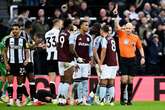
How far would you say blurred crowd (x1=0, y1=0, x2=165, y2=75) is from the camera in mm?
25172

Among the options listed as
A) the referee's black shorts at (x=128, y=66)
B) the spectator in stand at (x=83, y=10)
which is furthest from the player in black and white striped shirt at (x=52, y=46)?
the spectator in stand at (x=83, y=10)

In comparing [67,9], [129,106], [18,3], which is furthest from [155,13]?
[129,106]

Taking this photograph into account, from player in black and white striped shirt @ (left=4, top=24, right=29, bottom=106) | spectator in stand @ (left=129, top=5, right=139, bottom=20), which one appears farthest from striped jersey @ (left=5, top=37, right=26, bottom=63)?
spectator in stand @ (left=129, top=5, right=139, bottom=20)

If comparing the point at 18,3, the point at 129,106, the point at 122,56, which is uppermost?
the point at 18,3

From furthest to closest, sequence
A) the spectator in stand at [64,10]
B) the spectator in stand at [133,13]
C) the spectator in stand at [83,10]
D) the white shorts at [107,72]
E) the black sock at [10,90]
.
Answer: the spectator in stand at [133,13], the spectator in stand at [83,10], the spectator in stand at [64,10], the black sock at [10,90], the white shorts at [107,72]

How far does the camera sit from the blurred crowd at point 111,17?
2517 centimetres

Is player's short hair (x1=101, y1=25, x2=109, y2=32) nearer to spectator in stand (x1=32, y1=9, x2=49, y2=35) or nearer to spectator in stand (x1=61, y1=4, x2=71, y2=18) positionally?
spectator in stand (x1=32, y1=9, x2=49, y2=35)

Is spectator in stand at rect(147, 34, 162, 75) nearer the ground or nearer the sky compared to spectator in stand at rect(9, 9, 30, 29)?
nearer the ground

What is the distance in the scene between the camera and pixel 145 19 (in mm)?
25438

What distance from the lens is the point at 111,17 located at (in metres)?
25.6

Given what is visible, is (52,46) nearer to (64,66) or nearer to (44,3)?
(64,66)

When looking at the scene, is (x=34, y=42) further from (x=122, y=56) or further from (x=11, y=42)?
(x=122, y=56)

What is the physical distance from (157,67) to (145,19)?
1.74m

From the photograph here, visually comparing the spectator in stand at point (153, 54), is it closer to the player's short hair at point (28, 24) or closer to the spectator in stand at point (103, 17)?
the spectator in stand at point (103, 17)
